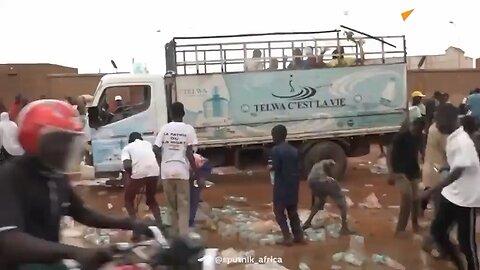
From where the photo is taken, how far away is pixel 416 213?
32.0 feet

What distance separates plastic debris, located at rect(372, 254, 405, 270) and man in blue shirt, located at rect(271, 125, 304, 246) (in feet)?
3.74

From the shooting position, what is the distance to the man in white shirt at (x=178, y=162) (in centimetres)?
901

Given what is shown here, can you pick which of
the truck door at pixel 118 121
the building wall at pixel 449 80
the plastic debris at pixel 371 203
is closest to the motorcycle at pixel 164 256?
the plastic debris at pixel 371 203

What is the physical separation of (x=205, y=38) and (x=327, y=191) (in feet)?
20.2

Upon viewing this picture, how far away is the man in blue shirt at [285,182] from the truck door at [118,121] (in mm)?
5033

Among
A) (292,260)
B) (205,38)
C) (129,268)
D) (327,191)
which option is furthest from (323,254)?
(205,38)

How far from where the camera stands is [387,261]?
27.2 ft

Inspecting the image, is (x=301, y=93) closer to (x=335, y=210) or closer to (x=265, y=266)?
(x=335, y=210)

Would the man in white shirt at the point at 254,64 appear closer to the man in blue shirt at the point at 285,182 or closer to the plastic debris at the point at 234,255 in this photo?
the man in blue shirt at the point at 285,182

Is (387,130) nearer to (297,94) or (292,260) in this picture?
(297,94)

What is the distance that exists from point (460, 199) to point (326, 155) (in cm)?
833

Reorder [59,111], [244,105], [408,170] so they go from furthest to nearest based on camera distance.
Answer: [244,105]
[408,170]
[59,111]

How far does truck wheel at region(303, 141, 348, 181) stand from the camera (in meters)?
15.1

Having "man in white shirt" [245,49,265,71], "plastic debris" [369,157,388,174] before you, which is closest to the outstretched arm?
"man in white shirt" [245,49,265,71]
